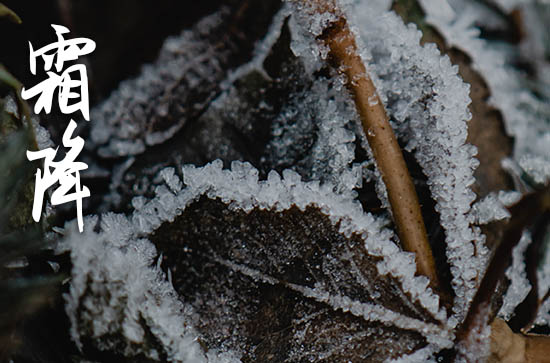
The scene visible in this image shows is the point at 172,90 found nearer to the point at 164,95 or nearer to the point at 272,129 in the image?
the point at 164,95

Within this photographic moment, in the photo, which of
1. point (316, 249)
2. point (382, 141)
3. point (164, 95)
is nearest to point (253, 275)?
point (316, 249)

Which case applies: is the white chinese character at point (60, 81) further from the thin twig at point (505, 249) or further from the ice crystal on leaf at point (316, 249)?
the thin twig at point (505, 249)

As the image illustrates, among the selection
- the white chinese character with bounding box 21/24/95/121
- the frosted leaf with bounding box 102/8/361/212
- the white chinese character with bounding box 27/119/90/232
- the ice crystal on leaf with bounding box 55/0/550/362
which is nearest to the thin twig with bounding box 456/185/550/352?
the ice crystal on leaf with bounding box 55/0/550/362

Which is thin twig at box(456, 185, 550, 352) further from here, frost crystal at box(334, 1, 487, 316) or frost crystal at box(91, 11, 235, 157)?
frost crystal at box(91, 11, 235, 157)

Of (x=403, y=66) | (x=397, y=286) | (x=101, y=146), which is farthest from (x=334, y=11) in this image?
(x=101, y=146)

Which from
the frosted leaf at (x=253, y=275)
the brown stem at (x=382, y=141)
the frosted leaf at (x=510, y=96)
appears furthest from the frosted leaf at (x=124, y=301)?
the frosted leaf at (x=510, y=96)
